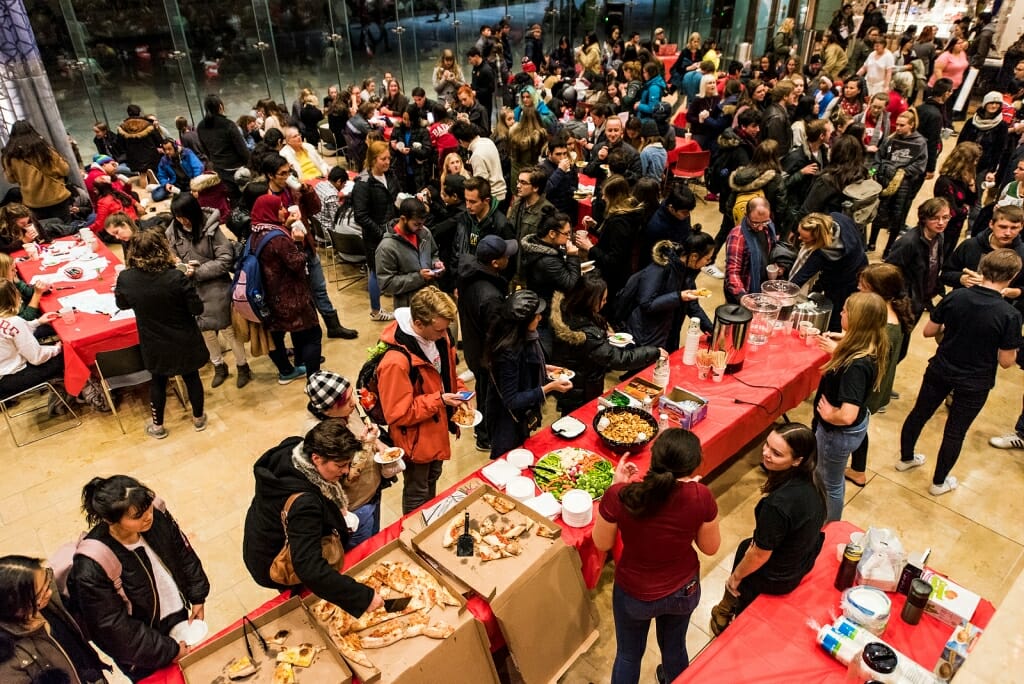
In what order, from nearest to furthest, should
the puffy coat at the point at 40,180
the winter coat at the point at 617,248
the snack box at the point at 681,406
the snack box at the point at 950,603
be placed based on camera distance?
the snack box at the point at 950,603, the snack box at the point at 681,406, the winter coat at the point at 617,248, the puffy coat at the point at 40,180

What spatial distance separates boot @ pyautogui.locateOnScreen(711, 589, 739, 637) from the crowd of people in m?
0.02

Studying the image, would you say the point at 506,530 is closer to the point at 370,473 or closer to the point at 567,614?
the point at 567,614

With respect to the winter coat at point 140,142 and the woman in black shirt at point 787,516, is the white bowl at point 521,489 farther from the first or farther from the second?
the winter coat at point 140,142

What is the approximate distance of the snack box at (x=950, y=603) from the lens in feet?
8.06

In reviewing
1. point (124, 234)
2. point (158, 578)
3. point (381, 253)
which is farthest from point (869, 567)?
point (124, 234)

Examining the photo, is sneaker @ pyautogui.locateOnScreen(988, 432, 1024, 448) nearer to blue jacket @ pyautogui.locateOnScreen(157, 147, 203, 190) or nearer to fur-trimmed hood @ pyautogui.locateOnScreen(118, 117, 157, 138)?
blue jacket @ pyautogui.locateOnScreen(157, 147, 203, 190)

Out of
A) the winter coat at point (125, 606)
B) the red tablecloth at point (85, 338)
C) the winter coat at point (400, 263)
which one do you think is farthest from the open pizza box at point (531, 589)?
the red tablecloth at point (85, 338)

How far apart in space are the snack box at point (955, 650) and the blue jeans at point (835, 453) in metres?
0.92

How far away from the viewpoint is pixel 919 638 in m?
2.49

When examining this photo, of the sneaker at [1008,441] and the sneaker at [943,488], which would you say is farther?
the sneaker at [1008,441]

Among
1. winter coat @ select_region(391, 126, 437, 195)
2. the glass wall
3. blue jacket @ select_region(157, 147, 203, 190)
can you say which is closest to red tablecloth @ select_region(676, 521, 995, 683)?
winter coat @ select_region(391, 126, 437, 195)

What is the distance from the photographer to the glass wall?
10.7m

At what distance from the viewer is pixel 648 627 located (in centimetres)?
267

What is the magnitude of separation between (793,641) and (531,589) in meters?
1.02
